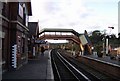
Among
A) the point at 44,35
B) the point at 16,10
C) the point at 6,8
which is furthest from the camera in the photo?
the point at 44,35

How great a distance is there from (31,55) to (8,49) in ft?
98.9

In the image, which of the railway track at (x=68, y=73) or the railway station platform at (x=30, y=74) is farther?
the railway track at (x=68, y=73)

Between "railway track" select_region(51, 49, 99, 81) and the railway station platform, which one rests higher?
the railway station platform

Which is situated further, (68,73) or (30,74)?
(68,73)

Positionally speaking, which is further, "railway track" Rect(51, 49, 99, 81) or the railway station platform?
"railway track" Rect(51, 49, 99, 81)

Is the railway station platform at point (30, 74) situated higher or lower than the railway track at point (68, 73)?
higher

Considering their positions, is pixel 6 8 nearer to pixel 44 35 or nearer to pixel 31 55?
pixel 31 55

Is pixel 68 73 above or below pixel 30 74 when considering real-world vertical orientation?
below

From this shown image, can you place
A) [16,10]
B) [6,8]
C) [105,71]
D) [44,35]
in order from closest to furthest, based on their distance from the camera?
[6,8], [16,10], [105,71], [44,35]

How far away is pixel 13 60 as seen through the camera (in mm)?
27078

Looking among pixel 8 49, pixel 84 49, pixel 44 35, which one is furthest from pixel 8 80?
pixel 44 35

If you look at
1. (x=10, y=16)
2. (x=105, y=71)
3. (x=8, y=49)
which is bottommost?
(x=105, y=71)

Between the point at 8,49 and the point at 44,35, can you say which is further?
the point at 44,35

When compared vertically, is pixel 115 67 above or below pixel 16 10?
below
